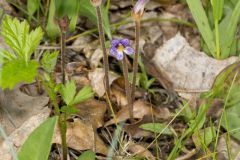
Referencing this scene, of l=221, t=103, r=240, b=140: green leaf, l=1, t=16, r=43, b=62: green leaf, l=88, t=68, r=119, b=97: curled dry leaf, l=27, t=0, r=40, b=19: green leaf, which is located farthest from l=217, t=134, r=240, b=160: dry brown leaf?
l=27, t=0, r=40, b=19: green leaf

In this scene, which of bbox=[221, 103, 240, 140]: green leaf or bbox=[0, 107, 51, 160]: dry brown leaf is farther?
bbox=[221, 103, 240, 140]: green leaf

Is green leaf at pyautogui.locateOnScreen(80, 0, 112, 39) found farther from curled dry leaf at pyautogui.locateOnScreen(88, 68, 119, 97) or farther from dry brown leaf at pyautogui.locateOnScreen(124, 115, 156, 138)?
dry brown leaf at pyautogui.locateOnScreen(124, 115, 156, 138)

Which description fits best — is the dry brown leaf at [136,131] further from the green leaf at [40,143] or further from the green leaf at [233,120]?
the green leaf at [40,143]

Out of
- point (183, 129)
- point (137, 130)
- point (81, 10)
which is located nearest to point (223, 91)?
point (183, 129)

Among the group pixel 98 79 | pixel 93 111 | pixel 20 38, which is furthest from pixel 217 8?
pixel 20 38

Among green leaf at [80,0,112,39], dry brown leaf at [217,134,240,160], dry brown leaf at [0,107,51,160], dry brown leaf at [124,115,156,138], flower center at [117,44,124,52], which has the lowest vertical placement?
dry brown leaf at [217,134,240,160]

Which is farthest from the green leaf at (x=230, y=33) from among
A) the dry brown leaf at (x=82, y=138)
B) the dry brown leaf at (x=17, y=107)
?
the dry brown leaf at (x=17, y=107)

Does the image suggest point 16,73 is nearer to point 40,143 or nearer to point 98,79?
point 40,143
